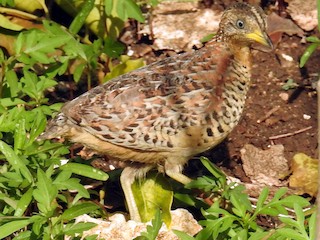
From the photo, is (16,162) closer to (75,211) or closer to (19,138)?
(19,138)

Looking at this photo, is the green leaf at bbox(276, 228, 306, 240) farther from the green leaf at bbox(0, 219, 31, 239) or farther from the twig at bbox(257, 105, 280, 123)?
the twig at bbox(257, 105, 280, 123)

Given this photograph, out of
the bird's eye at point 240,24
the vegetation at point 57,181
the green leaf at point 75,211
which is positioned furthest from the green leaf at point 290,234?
the bird's eye at point 240,24

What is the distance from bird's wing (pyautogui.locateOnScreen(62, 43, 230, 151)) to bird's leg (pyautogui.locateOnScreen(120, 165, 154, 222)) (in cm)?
38

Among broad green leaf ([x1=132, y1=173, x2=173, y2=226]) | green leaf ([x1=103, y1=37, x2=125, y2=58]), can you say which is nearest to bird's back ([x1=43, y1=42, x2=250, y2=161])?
broad green leaf ([x1=132, y1=173, x2=173, y2=226])

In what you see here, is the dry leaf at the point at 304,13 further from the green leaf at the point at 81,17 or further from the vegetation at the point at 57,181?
the green leaf at the point at 81,17

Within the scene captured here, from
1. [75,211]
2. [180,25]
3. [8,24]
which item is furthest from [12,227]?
[180,25]

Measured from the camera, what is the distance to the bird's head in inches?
212

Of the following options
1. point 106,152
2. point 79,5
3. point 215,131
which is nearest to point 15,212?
point 106,152

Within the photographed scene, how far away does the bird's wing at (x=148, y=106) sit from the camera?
5.02 metres

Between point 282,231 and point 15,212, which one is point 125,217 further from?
point 282,231

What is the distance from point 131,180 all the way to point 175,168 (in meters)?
0.32

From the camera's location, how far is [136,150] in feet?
16.7

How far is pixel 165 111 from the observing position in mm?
5070

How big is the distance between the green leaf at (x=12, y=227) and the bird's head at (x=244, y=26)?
74.7 inches
